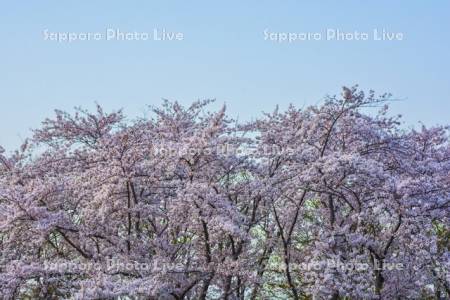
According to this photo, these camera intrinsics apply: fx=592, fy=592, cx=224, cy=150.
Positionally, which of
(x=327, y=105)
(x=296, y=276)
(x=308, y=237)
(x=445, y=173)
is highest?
(x=327, y=105)

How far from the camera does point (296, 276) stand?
1572cm

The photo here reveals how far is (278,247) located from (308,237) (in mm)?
1531

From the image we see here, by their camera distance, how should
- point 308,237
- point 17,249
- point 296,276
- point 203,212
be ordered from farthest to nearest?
point 296,276, point 308,237, point 17,249, point 203,212

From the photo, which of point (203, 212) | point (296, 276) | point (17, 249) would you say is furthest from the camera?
point (296, 276)

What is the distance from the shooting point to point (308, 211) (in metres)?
14.4

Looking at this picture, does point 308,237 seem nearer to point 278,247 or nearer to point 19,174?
point 278,247

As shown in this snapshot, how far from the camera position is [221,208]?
33.3 ft

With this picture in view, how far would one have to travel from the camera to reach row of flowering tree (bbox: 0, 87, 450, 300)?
10281 mm

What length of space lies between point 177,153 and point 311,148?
2581 mm

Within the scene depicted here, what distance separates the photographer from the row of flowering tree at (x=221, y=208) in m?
10.3

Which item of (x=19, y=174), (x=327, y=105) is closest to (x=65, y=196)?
(x=19, y=174)

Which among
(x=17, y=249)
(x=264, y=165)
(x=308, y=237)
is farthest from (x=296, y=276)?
(x=17, y=249)

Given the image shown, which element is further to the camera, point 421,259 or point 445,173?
point 445,173

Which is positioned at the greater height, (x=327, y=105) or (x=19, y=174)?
(x=327, y=105)
